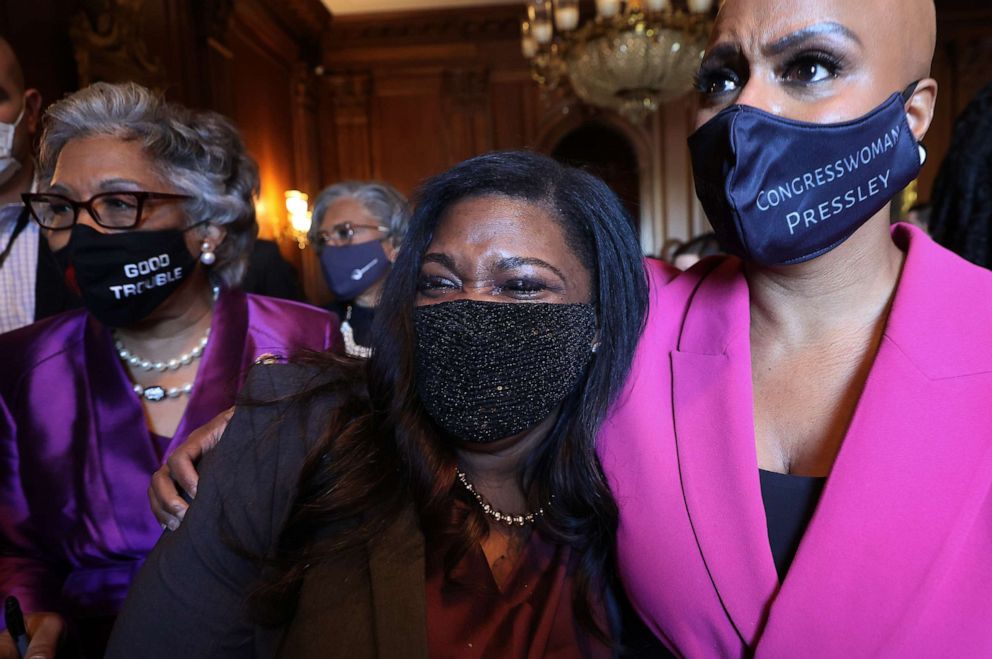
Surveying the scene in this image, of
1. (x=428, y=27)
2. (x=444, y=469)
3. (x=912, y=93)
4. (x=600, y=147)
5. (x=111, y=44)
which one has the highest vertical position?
(x=428, y=27)

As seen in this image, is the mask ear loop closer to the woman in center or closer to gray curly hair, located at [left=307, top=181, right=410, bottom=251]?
the woman in center

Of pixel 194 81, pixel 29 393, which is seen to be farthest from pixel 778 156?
pixel 194 81

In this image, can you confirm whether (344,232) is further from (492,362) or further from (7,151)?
(492,362)

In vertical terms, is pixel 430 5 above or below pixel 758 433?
above

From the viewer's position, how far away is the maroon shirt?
118cm

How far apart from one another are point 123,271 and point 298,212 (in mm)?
5932

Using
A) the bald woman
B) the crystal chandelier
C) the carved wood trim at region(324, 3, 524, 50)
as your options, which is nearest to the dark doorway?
the carved wood trim at region(324, 3, 524, 50)

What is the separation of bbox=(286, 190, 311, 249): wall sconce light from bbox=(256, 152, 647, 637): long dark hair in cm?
618

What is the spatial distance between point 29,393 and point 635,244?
1275 millimetres

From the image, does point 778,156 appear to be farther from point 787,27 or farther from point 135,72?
point 135,72

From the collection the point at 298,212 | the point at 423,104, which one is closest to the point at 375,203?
the point at 298,212

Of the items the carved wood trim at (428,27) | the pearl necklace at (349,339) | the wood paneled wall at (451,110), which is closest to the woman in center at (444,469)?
the pearl necklace at (349,339)

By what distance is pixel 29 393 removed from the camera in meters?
1.52

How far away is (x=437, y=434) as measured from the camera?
1.32 meters
